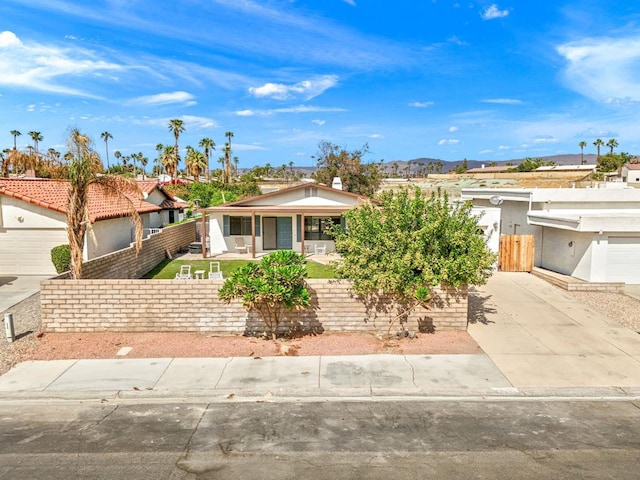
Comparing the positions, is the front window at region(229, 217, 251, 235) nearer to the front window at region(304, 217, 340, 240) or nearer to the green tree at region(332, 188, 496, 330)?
the front window at region(304, 217, 340, 240)

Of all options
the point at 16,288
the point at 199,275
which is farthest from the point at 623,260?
the point at 16,288

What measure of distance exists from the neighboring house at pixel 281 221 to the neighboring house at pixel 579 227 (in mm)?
8533

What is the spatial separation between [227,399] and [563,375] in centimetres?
701

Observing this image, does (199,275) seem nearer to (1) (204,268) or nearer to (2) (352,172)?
(1) (204,268)

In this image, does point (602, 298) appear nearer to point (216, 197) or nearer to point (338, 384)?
point (338, 384)

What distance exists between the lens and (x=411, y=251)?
38.4 ft

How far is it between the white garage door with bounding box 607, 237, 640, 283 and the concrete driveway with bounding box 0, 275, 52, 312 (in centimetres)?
2215

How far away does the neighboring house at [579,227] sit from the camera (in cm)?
1852

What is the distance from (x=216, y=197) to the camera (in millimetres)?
52656

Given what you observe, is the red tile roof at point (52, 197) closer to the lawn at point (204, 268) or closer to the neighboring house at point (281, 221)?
the lawn at point (204, 268)

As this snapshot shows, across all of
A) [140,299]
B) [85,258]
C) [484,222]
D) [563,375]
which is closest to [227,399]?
[140,299]

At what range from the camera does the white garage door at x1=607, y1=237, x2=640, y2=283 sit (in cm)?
1872

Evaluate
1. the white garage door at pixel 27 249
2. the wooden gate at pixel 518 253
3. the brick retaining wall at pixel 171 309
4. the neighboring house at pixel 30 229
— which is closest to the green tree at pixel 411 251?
the brick retaining wall at pixel 171 309

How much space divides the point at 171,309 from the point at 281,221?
14.7m
